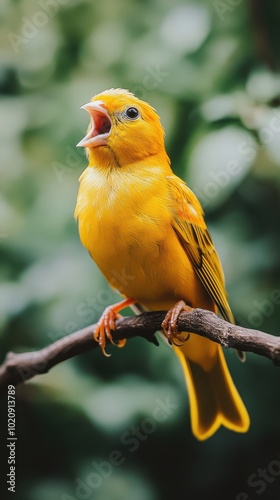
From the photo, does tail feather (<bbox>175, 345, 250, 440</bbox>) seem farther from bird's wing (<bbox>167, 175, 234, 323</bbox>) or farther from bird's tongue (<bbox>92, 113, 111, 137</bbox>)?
bird's tongue (<bbox>92, 113, 111, 137</bbox>)

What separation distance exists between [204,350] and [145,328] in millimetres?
312

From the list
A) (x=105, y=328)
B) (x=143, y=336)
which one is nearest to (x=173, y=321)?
Result: (x=143, y=336)

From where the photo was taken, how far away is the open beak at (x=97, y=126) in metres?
1.67

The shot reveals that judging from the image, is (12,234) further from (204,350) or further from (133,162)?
(204,350)

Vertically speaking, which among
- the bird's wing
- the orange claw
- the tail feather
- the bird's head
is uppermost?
the bird's head

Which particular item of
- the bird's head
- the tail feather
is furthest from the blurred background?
the bird's head

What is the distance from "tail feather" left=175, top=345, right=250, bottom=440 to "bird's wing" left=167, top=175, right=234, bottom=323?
8.6 inches

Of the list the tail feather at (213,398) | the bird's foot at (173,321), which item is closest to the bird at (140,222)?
the bird's foot at (173,321)

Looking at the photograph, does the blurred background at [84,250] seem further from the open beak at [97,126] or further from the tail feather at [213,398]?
the open beak at [97,126]

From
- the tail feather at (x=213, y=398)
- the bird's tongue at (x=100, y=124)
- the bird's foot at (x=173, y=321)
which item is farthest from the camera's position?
the tail feather at (x=213, y=398)

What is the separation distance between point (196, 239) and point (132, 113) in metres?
0.41

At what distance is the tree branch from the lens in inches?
49.5

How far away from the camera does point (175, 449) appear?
202 cm

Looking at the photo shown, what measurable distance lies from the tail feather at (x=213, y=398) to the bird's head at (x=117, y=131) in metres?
0.65
